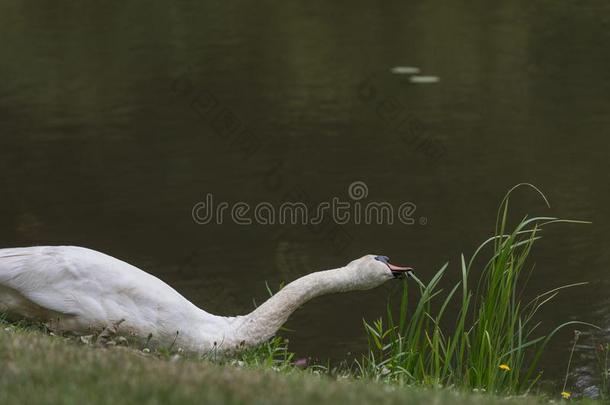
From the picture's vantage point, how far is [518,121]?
48.6 ft

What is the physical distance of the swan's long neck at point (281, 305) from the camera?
7.02 meters

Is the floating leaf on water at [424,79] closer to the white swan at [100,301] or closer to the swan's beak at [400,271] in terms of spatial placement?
the swan's beak at [400,271]

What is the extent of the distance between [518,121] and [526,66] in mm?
2984

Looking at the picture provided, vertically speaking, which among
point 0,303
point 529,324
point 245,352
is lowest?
point 529,324

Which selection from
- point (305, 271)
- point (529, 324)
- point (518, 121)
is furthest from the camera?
point (518, 121)

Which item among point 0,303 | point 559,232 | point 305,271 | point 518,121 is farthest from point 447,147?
point 0,303

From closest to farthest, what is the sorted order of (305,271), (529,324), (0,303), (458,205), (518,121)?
(0,303) → (529,324) → (305,271) → (458,205) → (518,121)

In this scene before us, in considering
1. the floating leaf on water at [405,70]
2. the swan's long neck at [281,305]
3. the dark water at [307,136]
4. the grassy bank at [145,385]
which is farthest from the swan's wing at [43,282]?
the floating leaf on water at [405,70]

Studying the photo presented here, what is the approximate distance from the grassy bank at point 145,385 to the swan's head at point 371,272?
2590mm

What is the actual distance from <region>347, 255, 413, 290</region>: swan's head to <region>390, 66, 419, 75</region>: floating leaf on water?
1024 centimetres

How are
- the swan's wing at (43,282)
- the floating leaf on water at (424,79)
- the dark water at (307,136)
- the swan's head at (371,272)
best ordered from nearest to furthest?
the swan's wing at (43,282), the swan's head at (371,272), the dark water at (307,136), the floating leaf on water at (424,79)

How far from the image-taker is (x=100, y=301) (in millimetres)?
6645

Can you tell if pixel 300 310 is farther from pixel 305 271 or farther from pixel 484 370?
pixel 484 370

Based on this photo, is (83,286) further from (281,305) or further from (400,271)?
(400,271)
